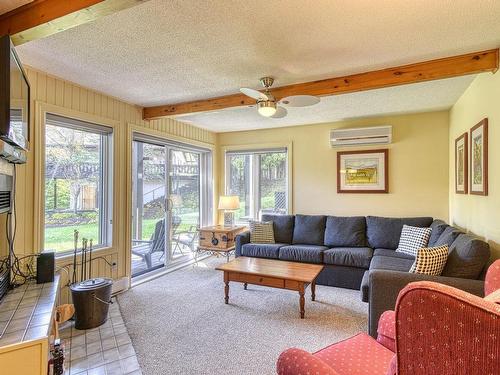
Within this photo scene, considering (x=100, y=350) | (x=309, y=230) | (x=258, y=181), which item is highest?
(x=258, y=181)

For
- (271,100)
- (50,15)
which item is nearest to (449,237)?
(271,100)

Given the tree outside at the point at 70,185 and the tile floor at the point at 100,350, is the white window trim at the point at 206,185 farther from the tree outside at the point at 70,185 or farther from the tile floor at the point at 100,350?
the tile floor at the point at 100,350

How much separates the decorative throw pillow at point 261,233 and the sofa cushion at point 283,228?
11 cm

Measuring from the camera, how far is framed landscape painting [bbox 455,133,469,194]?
312 cm

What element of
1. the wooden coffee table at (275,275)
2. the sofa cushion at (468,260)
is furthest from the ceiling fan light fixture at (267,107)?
the sofa cushion at (468,260)

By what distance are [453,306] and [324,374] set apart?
592mm

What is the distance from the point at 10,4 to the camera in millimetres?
1730

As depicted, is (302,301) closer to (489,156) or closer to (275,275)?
(275,275)

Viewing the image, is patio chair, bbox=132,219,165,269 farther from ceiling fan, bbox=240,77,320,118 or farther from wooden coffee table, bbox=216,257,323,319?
ceiling fan, bbox=240,77,320,118

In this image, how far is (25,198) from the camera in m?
2.62

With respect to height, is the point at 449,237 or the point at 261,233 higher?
the point at 449,237

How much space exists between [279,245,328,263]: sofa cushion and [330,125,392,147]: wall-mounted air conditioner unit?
1.77 metres

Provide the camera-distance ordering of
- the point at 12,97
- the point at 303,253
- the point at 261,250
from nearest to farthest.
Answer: the point at 12,97 < the point at 303,253 < the point at 261,250

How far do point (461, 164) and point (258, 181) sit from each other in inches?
125
